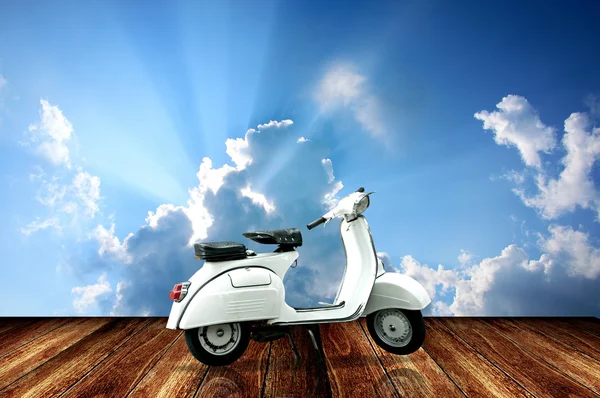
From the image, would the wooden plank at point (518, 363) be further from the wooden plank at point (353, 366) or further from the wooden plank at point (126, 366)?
the wooden plank at point (126, 366)

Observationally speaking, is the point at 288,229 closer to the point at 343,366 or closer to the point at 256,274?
the point at 256,274

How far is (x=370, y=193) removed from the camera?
85.7 inches

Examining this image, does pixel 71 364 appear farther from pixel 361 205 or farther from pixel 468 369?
pixel 468 369

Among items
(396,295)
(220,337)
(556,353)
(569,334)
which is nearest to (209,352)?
(220,337)

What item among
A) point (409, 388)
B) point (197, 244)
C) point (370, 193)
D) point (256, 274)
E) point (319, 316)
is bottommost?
point (409, 388)

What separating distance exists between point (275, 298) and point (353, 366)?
0.48 meters

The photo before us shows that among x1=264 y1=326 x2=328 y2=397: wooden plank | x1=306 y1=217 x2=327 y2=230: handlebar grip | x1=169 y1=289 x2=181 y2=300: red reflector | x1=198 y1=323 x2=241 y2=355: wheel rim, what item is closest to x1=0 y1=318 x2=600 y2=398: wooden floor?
x1=264 y1=326 x2=328 y2=397: wooden plank

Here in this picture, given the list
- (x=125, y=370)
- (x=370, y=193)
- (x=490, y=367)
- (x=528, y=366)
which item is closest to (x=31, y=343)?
(x=125, y=370)

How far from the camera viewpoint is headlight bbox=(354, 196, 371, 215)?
218cm

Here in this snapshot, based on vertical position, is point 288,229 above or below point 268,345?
above

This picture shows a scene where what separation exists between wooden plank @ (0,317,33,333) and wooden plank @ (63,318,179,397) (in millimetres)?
1002

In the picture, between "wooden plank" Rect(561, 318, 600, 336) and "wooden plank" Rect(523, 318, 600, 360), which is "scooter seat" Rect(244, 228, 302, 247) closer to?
"wooden plank" Rect(523, 318, 600, 360)

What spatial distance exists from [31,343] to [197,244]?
→ 1.46 metres

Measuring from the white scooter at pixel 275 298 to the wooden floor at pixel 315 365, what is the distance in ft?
0.46
